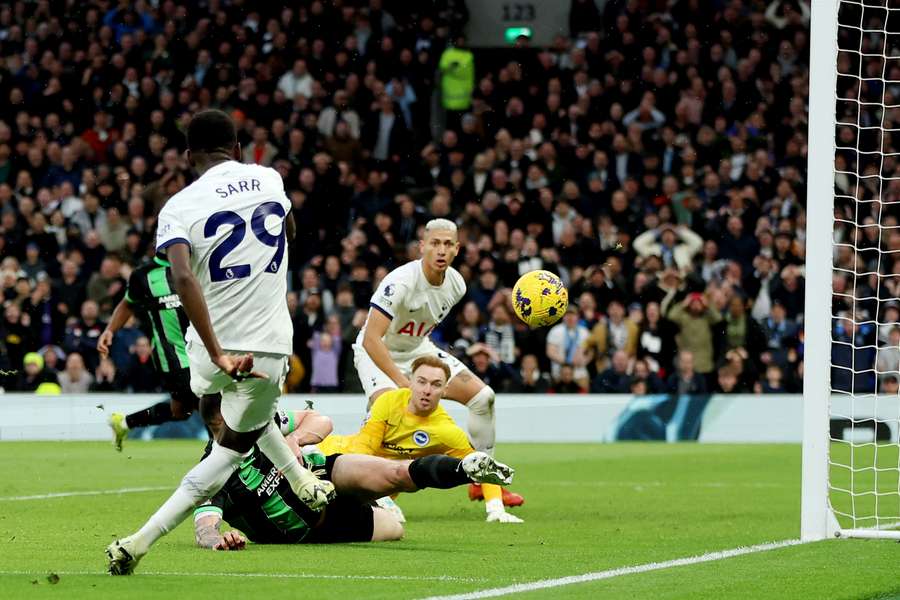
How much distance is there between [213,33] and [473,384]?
1650 cm

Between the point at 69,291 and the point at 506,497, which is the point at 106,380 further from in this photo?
the point at 506,497

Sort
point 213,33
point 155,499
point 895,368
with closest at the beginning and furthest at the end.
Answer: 1. point 155,499
2. point 895,368
3. point 213,33

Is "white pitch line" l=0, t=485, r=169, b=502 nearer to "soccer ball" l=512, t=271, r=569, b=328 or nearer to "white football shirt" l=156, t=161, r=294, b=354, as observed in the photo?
"soccer ball" l=512, t=271, r=569, b=328

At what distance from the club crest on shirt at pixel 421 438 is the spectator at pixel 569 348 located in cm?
1052

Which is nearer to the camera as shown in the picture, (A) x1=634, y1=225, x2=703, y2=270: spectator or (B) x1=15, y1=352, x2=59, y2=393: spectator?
(B) x1=15, y1=352, x2=59, y2=393: spectator

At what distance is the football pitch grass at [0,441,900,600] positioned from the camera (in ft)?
22.3

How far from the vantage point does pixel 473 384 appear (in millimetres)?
11383

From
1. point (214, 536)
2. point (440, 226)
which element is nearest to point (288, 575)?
point (214, 536)

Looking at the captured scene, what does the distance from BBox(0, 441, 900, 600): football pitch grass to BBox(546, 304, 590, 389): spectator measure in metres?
4.67

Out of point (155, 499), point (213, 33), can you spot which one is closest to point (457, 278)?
point (155, 499)

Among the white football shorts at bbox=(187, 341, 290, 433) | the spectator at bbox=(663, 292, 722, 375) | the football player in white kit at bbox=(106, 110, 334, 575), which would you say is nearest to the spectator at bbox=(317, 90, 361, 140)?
the spectator at bbox=(663, 292, 722, 375)

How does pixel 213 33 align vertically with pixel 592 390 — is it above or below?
above

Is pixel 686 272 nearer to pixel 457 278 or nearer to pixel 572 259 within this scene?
pixel 572 259

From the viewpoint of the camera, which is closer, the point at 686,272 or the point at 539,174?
the point at 686,272
